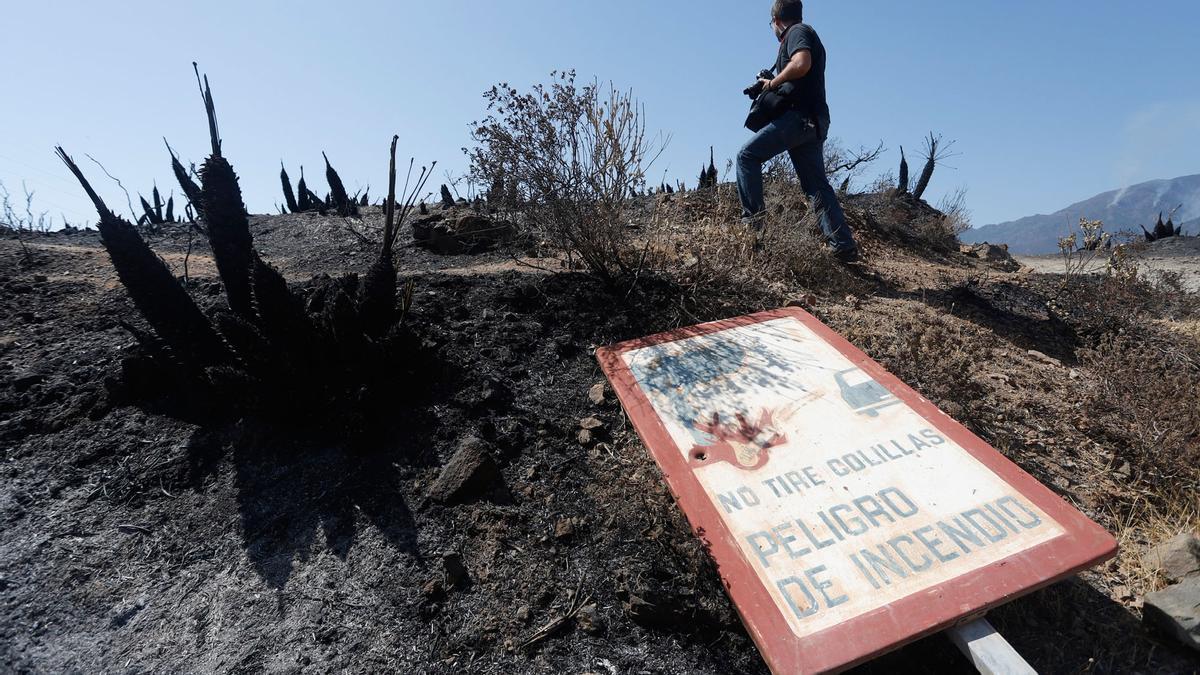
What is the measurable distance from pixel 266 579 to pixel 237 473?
64cm

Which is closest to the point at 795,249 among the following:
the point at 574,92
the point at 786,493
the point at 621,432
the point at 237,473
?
the point at 574,92

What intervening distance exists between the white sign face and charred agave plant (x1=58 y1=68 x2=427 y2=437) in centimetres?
119

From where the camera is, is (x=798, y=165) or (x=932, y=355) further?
(x=798, y=165)

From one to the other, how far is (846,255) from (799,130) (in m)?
0.99

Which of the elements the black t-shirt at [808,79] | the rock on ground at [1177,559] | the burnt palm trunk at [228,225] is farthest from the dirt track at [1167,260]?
the burnt palm trunk at [228,225]

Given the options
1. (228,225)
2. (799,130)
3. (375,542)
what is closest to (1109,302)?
(799,130)

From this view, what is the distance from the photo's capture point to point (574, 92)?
3512mm

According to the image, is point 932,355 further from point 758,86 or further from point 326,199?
point 326,199

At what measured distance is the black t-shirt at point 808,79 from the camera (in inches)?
157

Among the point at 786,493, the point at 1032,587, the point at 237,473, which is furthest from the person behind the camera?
the point at 237,473

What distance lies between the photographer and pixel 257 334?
2.54 m

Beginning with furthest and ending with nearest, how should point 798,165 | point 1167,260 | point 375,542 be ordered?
point 1167,260, point 798,165, point 375,542

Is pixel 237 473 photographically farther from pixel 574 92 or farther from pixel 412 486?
pixel 574 92

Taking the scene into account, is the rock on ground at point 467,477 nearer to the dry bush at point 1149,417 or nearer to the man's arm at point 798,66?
the dry bush at point 1149,417
